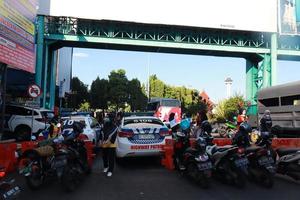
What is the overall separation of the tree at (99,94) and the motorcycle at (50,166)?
2098 inches

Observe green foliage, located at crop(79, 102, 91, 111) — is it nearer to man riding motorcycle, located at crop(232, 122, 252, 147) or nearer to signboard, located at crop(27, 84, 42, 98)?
signboard, located at crop(27, 84, 42, 98)

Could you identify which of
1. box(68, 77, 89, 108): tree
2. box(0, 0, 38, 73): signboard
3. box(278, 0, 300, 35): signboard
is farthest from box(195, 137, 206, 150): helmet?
box(68, 77, 89, 108): tree

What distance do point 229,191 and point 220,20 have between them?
2687 centimetres

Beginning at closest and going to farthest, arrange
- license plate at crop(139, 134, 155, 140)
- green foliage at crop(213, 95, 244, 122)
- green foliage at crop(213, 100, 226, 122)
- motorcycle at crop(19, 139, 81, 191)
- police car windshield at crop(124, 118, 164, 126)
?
motorcycle at crop(19, 139, 81, 191) → license plate at crop(139, 134, 155, 140) → police car windshield at crop(124, 118, 164, 126) → green foliage at crop(213, 95, 244, 122) → green foliage at crop(213, 100, 226, 122)

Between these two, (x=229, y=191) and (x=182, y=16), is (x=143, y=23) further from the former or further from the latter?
(x=229, y=191)

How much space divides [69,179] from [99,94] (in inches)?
2176

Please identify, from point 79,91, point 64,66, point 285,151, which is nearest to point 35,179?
point 285,151

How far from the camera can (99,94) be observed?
2501 inches

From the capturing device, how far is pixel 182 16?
33.8 metres

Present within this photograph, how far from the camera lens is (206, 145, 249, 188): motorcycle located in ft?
29.2

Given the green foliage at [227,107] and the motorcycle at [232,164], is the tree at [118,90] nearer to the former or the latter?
the green foliage at [227,107]

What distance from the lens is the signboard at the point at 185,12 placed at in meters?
32.6

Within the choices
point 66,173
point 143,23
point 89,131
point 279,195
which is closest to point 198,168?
point 279,195

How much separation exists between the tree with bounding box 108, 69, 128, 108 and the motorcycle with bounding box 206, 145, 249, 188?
173 feet
